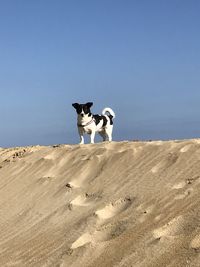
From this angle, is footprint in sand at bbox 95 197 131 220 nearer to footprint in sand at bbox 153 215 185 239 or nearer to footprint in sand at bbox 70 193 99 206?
footprint in sand at bbox 70 193 99 206

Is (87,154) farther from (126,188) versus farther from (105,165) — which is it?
(126,188)

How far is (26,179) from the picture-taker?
8.88 meters

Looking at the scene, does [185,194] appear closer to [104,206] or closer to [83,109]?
[104,206]

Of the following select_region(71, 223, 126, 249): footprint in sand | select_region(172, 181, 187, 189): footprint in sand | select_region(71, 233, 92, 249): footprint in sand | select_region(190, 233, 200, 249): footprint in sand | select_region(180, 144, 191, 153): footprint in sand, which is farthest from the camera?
select_region(180, 144, 191, 153): footprint in sand

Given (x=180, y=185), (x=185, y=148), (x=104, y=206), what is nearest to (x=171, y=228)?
(x=180, y=185)

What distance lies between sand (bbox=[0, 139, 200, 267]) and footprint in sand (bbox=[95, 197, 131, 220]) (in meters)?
0.01

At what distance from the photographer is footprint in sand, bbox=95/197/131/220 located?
20.7 ft

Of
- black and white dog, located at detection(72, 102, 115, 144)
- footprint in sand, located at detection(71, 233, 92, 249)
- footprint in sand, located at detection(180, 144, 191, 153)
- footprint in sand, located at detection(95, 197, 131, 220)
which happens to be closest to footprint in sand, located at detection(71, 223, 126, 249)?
footprint in sand, located at detection(71, 233, 92, 249)

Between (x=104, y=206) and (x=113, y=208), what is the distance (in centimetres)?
17

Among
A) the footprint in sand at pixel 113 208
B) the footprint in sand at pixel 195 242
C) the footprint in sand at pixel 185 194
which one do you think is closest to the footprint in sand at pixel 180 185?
the footprint in sand at pixel 185 194

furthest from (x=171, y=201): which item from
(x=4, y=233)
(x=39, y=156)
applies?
(x=39, y=156)

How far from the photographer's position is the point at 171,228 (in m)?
5.11

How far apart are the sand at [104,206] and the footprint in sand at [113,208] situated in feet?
0.04

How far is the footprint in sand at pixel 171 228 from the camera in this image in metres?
5.02
